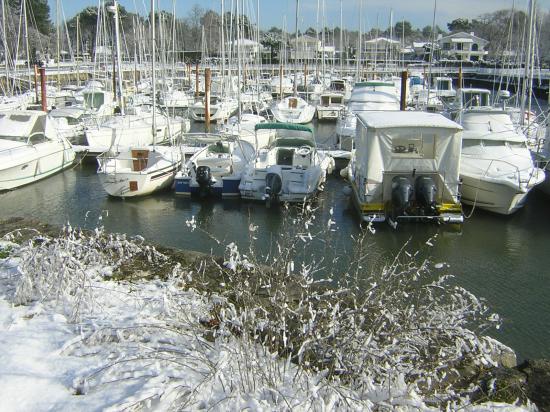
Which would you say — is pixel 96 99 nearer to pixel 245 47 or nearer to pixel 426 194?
pixel 245 47

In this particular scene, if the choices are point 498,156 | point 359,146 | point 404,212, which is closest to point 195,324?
point 404,212

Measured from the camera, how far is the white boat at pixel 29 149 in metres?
19.2

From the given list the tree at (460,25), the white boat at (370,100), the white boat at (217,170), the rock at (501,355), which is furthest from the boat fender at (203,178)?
the tree at (460,25)

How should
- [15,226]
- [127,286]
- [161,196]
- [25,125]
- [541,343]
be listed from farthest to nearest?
[25,125]
[161,196]
[15,226]
[541,343]
[127,286]

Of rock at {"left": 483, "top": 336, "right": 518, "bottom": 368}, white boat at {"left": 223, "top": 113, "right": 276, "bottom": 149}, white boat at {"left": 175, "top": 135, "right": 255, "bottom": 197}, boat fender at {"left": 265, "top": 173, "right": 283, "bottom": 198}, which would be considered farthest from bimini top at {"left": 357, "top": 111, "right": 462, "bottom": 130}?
rock at {"left": 483, "top": 336, "right": 518, "bottom": 368}

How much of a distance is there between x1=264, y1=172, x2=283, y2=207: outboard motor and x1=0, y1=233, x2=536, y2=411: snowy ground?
34.9 ft

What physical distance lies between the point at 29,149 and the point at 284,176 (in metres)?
9.64

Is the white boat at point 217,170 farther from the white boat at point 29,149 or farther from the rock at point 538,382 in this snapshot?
the rock at point 538,382

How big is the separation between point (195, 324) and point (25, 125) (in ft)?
57.9

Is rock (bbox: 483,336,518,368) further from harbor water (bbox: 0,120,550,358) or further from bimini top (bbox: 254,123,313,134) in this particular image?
Answer: bimini top (bbox: 254,123,313,134)

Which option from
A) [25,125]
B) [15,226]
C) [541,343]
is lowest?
[541,343]

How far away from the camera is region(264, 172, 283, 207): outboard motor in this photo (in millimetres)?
16953

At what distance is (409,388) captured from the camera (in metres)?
4.58

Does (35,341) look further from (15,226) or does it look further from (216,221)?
(216,221)
